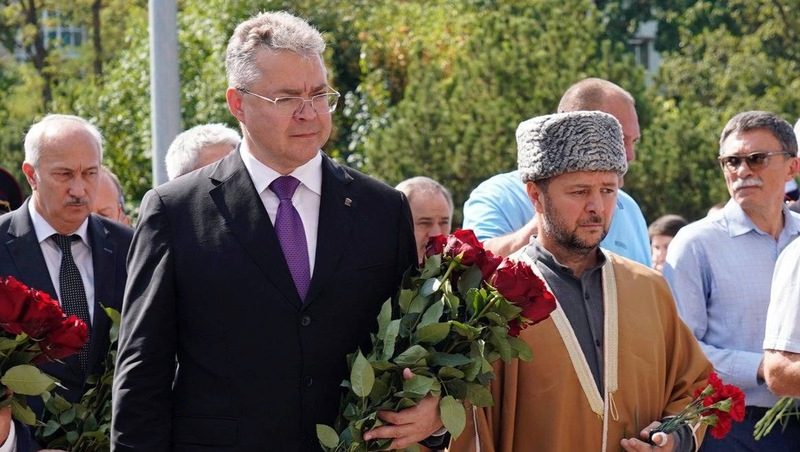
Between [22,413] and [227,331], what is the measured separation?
735mm

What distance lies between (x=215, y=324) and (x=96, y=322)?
1247mm

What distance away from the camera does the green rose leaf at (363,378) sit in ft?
12.9

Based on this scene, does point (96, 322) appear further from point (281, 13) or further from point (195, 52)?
point (195, 52)

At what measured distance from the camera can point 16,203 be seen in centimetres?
774

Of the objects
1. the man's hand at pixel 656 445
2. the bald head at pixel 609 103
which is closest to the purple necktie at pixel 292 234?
the man's hand at pixel 656 445

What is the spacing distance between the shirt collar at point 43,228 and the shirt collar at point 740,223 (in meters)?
2.94

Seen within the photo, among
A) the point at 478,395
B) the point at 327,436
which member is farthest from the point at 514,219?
the point at 327,436

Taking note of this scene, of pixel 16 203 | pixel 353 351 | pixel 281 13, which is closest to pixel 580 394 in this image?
pixel 353 351

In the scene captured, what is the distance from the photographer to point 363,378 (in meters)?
3.92

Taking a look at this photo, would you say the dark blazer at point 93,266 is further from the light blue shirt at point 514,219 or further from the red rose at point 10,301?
the light blue shirt at point 514,219

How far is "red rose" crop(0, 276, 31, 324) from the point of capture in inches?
164

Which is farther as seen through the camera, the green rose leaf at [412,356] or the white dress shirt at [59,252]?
the white dress shirt at [59,252]

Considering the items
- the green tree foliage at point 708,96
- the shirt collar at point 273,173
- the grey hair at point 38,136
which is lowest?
the green tree foliage at point 708,96

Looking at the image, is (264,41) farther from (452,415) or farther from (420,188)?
(420,188)
